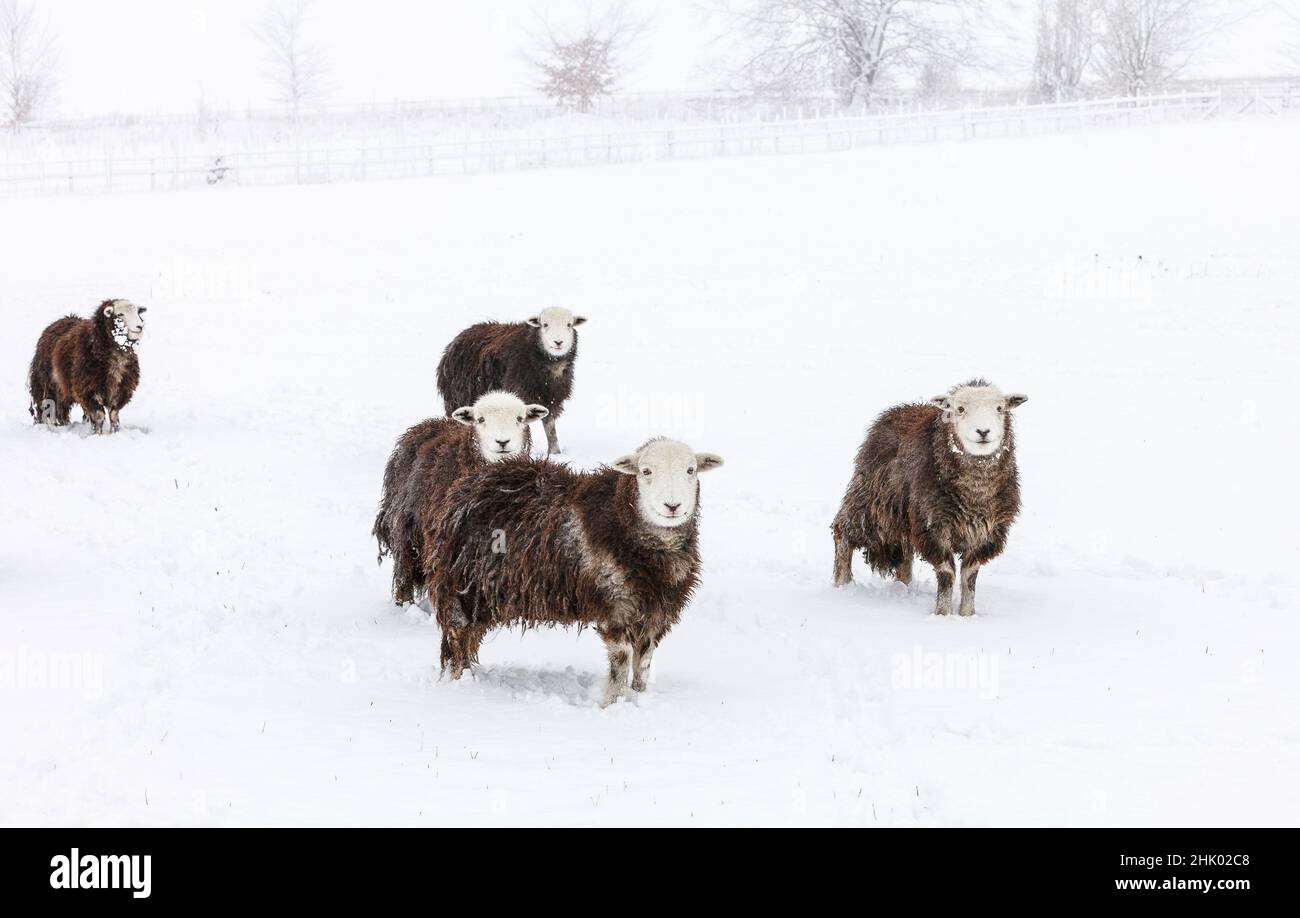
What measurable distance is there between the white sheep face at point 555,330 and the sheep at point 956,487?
6.07 m

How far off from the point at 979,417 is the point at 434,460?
3925 millimetres

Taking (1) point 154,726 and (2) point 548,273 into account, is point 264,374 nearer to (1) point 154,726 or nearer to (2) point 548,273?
(2) point 548,273

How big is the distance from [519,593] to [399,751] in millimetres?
1419

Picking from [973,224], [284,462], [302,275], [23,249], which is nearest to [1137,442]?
[284,462]

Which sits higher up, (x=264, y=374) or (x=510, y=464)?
(x=264, y=374)

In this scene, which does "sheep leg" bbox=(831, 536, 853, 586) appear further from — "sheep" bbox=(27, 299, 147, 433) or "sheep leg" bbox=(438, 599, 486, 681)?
"sheep" bbox=(27, 299, 147, 433)

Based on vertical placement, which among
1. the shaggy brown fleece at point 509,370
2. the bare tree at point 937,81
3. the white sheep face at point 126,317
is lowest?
the shaggy brown fleece at point 509,370

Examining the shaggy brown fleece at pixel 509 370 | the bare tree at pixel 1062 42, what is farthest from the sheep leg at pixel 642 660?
the bare tree at pixel 1062 42

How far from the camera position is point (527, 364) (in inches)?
641

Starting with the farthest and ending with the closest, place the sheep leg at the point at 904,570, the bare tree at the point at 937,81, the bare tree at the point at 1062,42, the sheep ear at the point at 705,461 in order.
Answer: the bare tree at the point at 1062,42 → the bare tree at the point at 937,81 → the sheep leg at the point at 904,570 → the sheep ear at the point at 705,461

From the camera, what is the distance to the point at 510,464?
8.82 m

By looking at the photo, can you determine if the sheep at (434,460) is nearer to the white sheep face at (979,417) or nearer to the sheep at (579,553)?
the sheep at (579,553)

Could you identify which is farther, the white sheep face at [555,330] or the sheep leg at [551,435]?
the sheep leg at [551,435]

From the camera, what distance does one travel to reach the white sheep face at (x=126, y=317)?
56.7 ft
